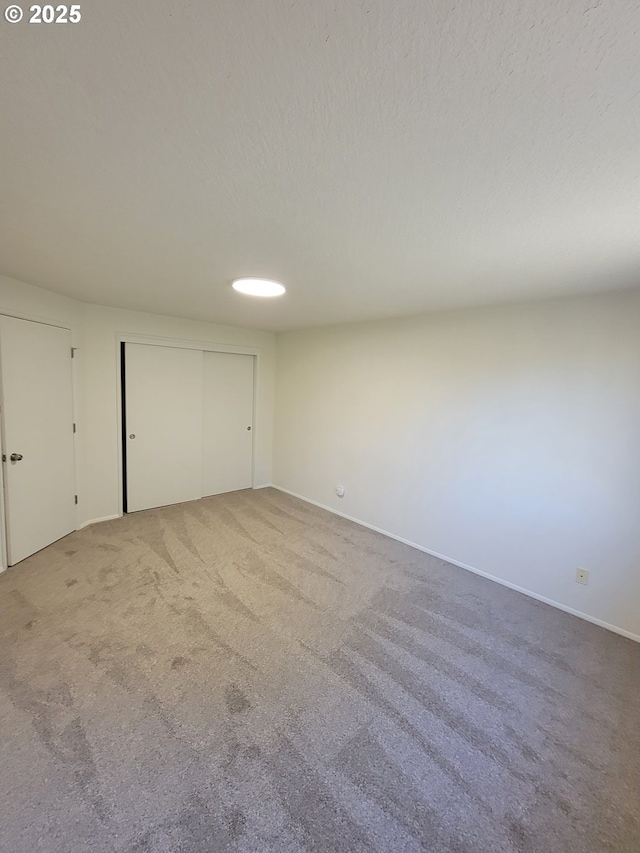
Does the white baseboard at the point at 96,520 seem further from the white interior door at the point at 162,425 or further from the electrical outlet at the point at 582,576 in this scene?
the electrical outlet at the point at 582,576

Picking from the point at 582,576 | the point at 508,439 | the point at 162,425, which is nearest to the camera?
the point at 582,576

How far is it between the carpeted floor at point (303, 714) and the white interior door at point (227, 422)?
6.44ft

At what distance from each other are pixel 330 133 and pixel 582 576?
10.4 feet

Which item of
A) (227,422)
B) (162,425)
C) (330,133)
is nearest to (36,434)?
(162,425)

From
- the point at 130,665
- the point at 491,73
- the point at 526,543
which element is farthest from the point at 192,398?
the point at 491,73

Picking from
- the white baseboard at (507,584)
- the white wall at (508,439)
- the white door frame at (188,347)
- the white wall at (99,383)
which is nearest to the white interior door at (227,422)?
the white door frame at (188,347)

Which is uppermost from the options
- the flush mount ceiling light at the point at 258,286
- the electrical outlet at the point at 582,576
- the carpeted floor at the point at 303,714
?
the flush mount ceiling light at the point at 258,286

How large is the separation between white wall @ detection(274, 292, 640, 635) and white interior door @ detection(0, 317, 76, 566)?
2.83 m

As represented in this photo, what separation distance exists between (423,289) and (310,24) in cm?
201

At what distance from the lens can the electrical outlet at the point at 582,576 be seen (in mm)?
2600

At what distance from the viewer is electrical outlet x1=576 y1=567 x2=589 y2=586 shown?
2.60 metres

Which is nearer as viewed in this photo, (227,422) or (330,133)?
(330,133)

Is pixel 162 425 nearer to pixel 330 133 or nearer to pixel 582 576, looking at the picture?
pixel 330 133

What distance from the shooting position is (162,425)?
429 centimetres
